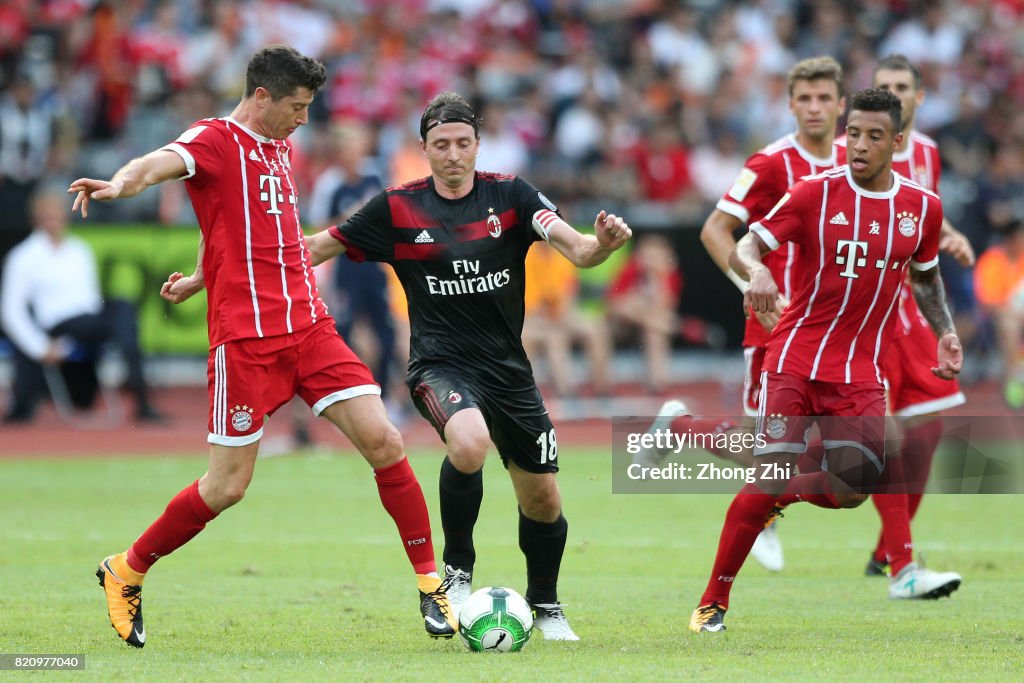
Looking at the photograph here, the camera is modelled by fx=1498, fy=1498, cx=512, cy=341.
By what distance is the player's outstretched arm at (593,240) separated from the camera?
20.1 ft

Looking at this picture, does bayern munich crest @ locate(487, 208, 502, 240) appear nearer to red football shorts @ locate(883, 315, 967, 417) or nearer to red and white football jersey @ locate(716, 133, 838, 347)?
red and white football jersey @ locate(716, 133, 838, 347)

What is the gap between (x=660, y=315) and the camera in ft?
59.4

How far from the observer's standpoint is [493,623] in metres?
6.29

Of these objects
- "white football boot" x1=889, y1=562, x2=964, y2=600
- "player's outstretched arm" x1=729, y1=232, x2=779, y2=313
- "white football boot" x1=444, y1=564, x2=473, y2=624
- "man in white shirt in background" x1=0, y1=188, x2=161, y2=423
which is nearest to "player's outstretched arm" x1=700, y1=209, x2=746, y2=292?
"player's outstretched arm" x1=729, y1=232, x2=779, y2=313

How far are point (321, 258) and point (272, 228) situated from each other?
1.37 feet

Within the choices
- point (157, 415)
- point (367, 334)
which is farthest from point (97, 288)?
point (367, 334)

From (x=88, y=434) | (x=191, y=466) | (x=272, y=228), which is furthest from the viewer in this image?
(x=88, y=434)

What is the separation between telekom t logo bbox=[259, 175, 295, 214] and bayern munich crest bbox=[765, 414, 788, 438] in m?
2.47

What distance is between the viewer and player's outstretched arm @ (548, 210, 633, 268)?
6117 mm

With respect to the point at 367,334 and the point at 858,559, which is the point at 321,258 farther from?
the point at 367,334

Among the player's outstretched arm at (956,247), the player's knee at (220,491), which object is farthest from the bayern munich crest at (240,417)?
the player's outstretched arm at (956,247)

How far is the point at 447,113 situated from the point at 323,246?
90cm

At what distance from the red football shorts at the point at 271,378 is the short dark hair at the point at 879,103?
260cm

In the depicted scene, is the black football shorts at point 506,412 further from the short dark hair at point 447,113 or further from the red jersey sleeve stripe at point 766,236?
the red jersey sleeve stripe at point 766,236
